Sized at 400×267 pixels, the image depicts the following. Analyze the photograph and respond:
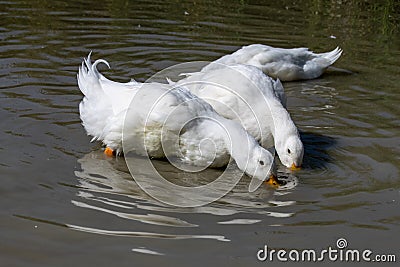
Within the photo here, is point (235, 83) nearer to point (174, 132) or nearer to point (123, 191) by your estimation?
point (174, 132)

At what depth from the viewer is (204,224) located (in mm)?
4488

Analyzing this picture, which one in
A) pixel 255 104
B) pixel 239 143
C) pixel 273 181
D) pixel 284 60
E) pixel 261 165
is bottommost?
pixel 273 181

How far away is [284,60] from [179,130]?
3.28 m

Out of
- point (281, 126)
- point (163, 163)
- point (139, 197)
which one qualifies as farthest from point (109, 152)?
point (281, 126)

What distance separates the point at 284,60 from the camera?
849 cm

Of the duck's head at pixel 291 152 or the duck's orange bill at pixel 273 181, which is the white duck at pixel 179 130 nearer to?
the duck's orange bill at pixel 273 181

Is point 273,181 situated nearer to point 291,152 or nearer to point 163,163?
point 291,152

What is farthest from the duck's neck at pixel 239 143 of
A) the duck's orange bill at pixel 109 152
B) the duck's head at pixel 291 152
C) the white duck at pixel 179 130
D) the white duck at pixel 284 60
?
the white duck at pixel 284 60

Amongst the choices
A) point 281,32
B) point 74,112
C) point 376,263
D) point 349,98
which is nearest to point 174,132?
point 74,112

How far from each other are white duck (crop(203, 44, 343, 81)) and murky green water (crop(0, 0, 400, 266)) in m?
0.18

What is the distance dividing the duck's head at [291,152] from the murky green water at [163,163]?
100 mm

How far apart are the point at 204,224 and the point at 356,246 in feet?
3.05

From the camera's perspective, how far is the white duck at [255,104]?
227 inches

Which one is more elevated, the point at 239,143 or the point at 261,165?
the point at 239,143
